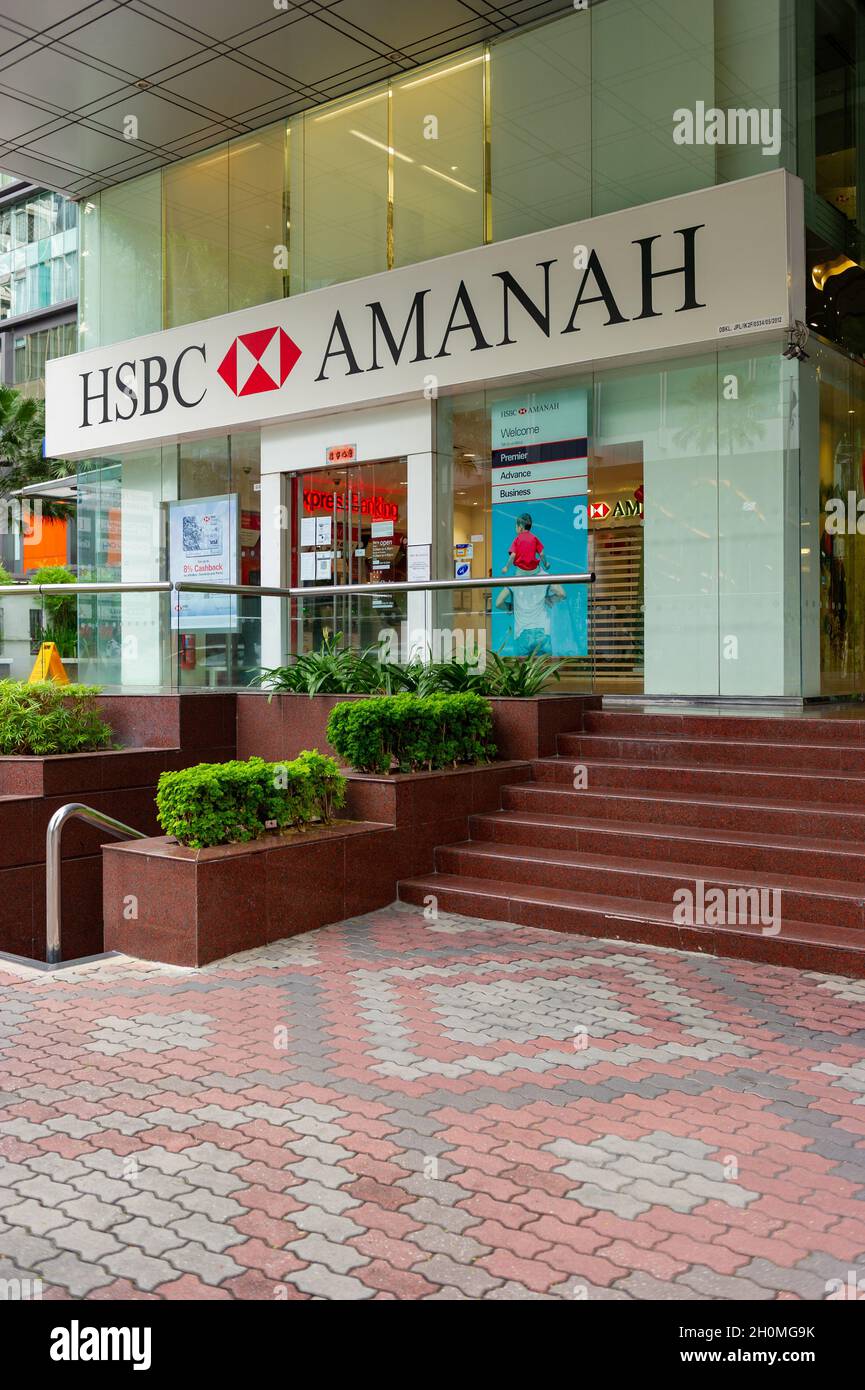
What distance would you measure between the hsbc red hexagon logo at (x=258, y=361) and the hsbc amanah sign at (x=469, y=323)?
2 cm

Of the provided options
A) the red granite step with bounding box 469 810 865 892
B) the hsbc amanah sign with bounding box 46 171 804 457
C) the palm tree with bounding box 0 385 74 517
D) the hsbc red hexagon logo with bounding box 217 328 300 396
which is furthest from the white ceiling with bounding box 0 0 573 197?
the palm tree with bounding box 0 385 74 517

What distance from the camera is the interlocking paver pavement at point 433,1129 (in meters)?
3.21

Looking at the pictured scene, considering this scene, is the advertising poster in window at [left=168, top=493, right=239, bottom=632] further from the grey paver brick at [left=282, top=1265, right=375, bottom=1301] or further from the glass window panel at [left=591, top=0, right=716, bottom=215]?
the grey paver brick at [left=282, top=1265, right=375, bottom=1301]

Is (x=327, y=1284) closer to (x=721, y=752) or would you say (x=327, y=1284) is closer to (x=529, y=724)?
(x=721, y=752)

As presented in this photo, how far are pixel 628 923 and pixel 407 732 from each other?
Answer: 240 cm

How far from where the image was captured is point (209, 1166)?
12.5 ft

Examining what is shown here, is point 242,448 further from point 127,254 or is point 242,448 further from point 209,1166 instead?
point 209,1166

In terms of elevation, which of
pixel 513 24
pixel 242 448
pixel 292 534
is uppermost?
pixel 513 24

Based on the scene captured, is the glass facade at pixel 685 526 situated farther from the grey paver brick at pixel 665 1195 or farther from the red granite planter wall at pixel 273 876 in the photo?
the grey paver brick at pixel 665 1195

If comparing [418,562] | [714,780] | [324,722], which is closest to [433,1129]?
[714,780]

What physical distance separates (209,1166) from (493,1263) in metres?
1.10

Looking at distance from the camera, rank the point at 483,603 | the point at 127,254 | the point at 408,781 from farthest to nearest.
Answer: the point at 127,254, the point at 483,603, the point at 408,781

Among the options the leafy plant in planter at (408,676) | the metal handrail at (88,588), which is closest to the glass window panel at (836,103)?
the leafy plant in planter at (408,676)
